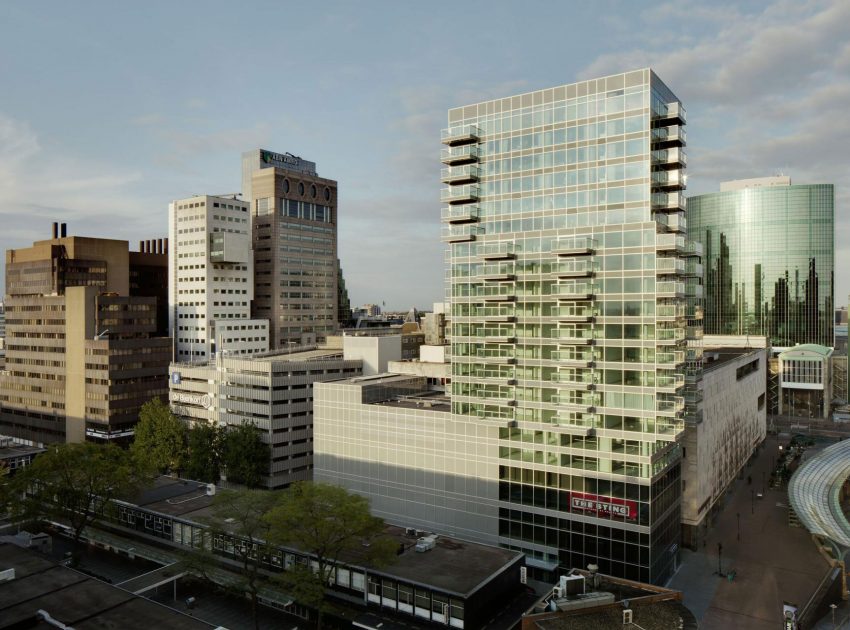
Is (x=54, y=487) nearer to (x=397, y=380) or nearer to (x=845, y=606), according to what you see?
(x=397, y=380)

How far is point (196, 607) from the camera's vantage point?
223 ft

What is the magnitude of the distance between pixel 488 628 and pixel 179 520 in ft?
139

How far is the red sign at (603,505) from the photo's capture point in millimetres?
71500

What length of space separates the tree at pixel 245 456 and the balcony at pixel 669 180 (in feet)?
263

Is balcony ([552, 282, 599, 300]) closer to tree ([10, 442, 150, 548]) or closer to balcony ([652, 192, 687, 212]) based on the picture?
balcony ([652, 192, 687, 212])

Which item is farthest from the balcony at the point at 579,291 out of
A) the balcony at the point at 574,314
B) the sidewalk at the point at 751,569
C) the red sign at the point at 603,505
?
the sidewalk at the point at 751,569

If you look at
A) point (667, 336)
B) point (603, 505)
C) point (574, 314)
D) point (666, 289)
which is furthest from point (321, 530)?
point (666, 289)

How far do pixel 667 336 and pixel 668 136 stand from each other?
24.0 m

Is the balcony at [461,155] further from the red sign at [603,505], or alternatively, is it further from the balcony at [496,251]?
the red sign at [603,505]

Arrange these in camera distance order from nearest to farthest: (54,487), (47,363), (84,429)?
(54,487), (84,429), (47,363)

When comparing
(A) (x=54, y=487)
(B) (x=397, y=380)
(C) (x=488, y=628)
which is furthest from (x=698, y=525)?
(A) (x=54, y=487)

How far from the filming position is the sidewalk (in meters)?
68.1

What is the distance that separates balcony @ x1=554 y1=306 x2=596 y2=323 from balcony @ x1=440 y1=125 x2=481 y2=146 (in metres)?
25.9

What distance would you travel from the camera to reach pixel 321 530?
58250 mm
